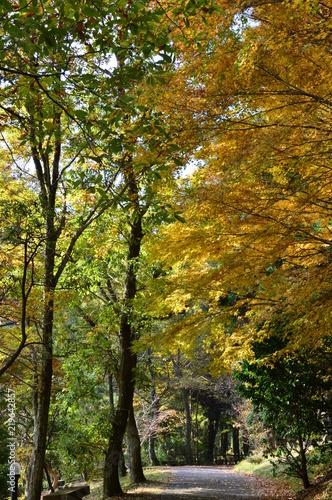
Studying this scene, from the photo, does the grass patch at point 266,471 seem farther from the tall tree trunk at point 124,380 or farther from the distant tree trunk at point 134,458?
the distant tree trunk at point 134,458

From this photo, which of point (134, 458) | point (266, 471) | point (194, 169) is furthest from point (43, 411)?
point (266, 471)

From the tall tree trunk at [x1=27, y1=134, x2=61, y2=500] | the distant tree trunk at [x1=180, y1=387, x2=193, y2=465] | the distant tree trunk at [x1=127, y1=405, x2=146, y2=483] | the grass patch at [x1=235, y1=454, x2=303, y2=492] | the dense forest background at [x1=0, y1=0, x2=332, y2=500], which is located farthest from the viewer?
the distant tree trunk at [x1=180, y1=387, x2=193, y2=465]

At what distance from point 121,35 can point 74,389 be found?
9269 mm

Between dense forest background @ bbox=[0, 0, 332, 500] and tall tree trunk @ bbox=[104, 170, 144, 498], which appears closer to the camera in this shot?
dense forest background @ bbox=[0, 0, 332, 500]

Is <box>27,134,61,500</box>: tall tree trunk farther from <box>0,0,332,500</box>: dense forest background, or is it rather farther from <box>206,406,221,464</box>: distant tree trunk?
<box>206,406,221,464</box>: distant tree trunk

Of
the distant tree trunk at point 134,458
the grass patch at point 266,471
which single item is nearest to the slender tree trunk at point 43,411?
the grass patch at point 266,471

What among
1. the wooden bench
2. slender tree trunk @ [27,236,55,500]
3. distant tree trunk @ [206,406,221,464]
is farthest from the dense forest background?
distant tree trunk @ [206,406,221,464]

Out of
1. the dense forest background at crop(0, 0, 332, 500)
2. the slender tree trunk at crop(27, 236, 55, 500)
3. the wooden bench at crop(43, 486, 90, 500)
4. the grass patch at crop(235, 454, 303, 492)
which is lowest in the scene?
the grass patch at crop(235, 454, 303, 492)

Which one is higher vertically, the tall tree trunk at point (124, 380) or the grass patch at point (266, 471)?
the tall tree trunk at point (124, 380)

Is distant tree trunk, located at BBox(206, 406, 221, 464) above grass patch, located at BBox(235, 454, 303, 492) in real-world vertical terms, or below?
above

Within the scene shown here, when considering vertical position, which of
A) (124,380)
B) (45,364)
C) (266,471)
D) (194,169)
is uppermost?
(194,169)

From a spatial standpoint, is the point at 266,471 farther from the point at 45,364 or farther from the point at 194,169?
the point at 194,169

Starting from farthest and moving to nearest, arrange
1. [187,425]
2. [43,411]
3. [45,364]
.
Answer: [187,425] → [45,364] → [43,411]

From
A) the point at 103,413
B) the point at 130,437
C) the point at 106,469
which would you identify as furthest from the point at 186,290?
the point at 130,437
